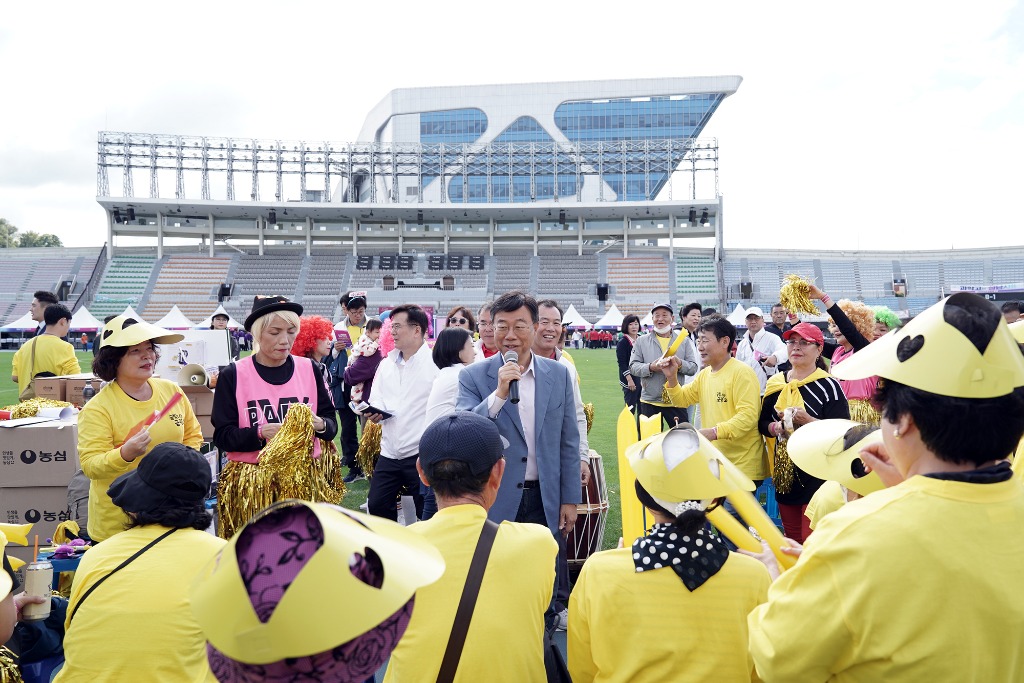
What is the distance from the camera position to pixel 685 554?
180 cm

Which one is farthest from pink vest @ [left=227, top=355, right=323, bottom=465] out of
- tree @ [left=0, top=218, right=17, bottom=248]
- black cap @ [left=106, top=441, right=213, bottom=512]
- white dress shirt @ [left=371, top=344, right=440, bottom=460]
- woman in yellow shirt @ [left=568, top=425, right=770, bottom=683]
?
tree @ [left=0, top=218, right=17, bottom=248]

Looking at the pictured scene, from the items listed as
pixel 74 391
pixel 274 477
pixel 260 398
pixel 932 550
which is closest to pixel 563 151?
pixel 74 391

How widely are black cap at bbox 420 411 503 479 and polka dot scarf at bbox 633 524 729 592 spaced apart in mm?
516

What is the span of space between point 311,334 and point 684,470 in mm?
4469

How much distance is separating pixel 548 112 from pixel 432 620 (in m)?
66.6

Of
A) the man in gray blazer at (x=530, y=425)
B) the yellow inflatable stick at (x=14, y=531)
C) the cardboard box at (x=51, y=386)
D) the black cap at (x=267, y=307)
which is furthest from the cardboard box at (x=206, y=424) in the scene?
the yellow inflatable stick at (x=14, y=531)

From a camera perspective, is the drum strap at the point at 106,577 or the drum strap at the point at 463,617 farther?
the drum strap at the point at 106,577

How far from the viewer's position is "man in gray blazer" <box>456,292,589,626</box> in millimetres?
3320

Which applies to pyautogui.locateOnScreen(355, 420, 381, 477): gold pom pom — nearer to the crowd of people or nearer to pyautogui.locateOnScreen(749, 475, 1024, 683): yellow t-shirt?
the crowd of people

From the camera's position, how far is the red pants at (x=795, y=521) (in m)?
4.31

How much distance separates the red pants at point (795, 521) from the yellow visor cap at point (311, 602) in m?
3.86

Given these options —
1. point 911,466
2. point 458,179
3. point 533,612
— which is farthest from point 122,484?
point 458,179

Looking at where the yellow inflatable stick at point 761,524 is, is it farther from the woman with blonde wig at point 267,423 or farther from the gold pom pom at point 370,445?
the gold pom pom at point 370,445

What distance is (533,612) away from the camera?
1938 millimetres
